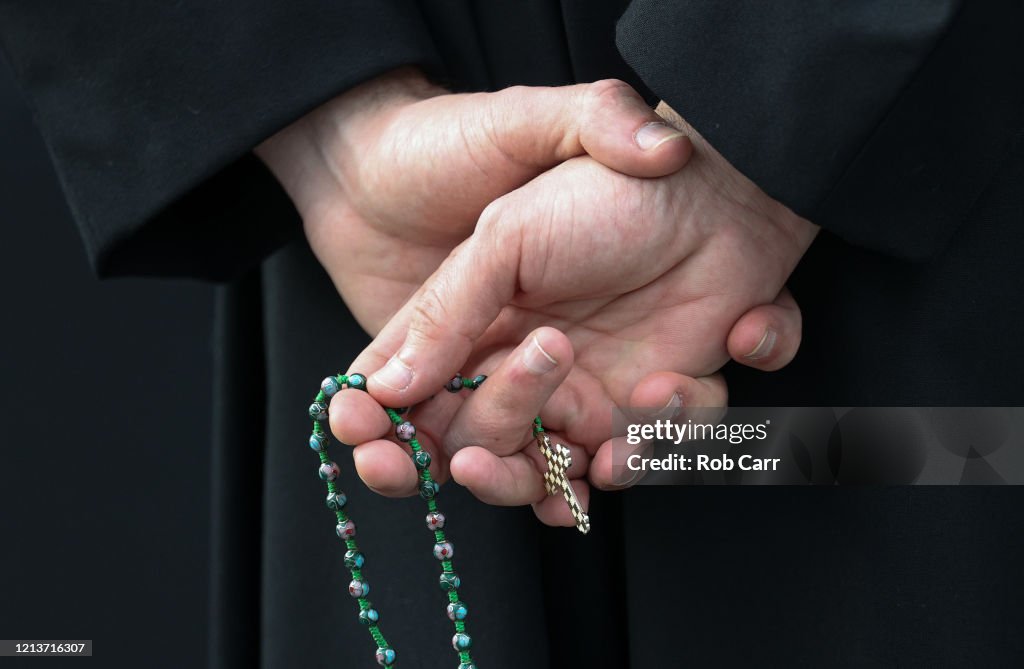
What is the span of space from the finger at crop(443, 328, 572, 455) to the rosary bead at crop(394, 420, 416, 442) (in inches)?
1.7

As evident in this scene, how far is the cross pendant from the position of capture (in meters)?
0.80

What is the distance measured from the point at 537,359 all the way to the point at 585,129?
189mm

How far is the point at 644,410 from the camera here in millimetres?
833

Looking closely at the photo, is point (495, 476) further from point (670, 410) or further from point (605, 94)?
point (605, 94)

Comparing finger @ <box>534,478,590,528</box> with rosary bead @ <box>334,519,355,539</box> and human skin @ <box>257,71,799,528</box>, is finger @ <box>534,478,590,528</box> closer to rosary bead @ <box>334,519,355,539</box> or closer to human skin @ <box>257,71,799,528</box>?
human skin @ <box>257,71,799,528</box>

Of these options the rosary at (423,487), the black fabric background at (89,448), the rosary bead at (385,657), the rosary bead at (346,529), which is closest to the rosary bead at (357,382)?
the rosary at (423,487)

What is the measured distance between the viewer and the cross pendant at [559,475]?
0.80 m

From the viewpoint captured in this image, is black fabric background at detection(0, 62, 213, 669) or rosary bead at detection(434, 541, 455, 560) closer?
rosary bead at detection(434, 541, 455, 560)

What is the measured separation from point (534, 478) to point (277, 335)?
14.1 inches

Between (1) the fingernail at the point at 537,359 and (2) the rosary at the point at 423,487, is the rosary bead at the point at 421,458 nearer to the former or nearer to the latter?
(2) the rosary at the point at 423,487

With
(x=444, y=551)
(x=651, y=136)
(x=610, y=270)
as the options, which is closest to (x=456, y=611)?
(x=444, y=551)

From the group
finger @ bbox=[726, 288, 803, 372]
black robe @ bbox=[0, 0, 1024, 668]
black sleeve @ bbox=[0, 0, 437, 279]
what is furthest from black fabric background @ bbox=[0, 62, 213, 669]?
finger @ bbox=[726, 288, 803, 372]

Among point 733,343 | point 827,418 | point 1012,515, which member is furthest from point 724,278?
point 1012,515

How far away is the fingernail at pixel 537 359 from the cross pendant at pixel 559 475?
4.8 inches
